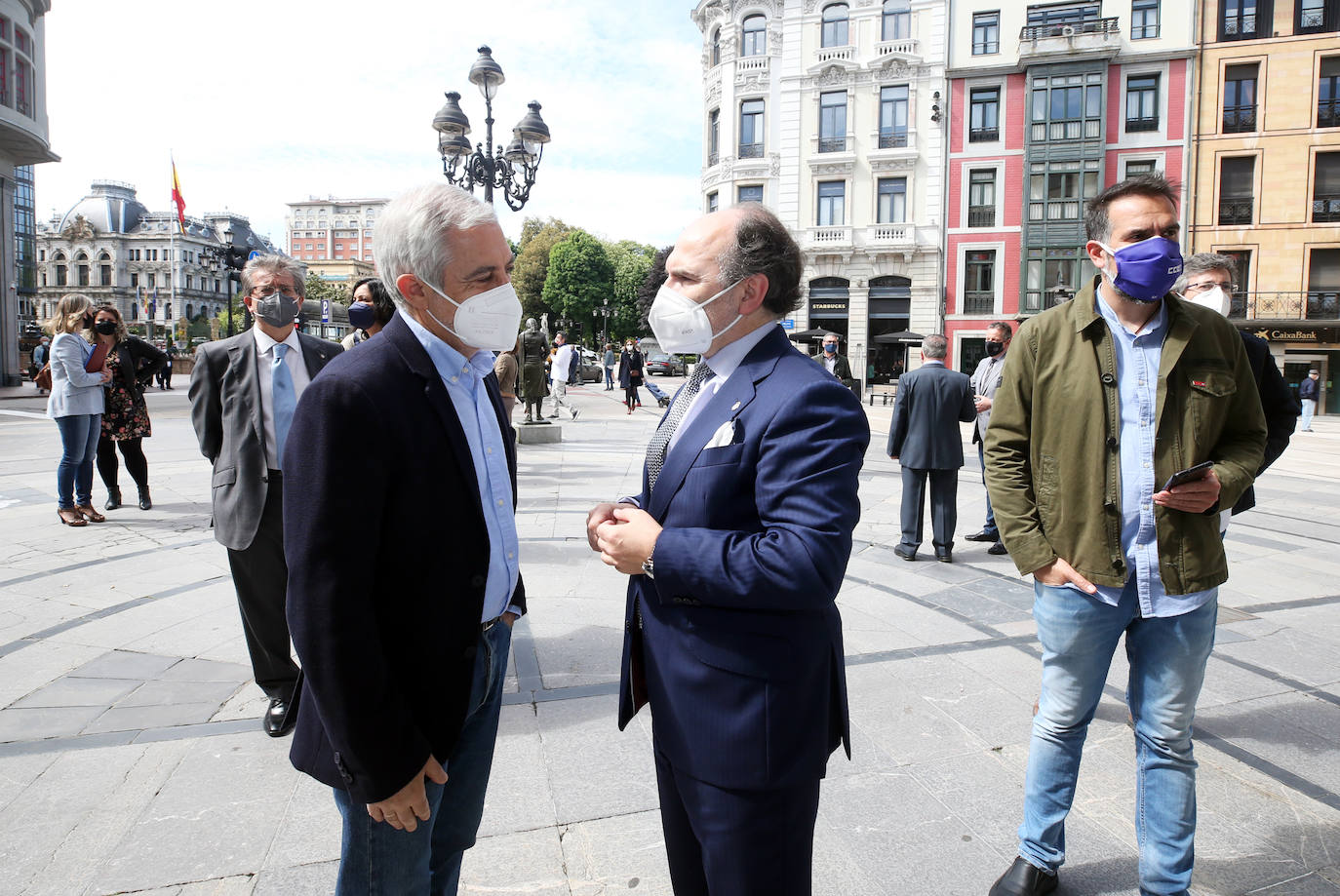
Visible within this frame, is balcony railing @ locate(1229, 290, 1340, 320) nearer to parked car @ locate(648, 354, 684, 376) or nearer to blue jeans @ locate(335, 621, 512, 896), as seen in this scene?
parked car @ locate(648, 354, 684, 376)

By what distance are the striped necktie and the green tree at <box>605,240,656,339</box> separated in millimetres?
50195

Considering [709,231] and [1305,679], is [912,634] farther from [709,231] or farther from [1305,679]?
[709,231]

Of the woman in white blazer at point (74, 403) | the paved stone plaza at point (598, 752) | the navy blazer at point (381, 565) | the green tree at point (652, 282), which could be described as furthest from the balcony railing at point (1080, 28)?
the navy blazer at point (381, 565)

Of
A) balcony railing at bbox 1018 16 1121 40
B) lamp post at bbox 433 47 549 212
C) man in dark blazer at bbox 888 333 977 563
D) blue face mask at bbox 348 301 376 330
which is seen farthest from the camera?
balcony railing at bbox 1018 16 1121 40

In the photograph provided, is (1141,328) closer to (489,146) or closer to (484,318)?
(484,318)

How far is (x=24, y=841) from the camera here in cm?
249

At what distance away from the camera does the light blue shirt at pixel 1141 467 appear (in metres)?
2.18

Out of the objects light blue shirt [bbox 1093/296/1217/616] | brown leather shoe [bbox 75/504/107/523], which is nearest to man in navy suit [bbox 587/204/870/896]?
light blue shirt [bbox 1093/296/1217/616]

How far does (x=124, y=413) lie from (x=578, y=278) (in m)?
47.2

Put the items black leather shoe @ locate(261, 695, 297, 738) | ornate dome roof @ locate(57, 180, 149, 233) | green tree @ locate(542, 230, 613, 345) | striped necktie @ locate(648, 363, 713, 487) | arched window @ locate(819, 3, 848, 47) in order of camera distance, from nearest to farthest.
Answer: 1. striped necktie @ locate(648, 363, 713, 487)
2. black leather shoe @ locate(261, 695, 297, 738)
3. arched window @ locate(819, 3, 848, 47)
4. green tree @ locate(542, 230, 613, 345)
5. ornate dome roof @ locate(57, 180, 149, 233)

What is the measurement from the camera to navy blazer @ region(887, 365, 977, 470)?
6395 millimetres

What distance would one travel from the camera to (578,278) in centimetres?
5362

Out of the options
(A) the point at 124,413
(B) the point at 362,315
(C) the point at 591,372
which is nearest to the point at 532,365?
(A) the point at 124,413

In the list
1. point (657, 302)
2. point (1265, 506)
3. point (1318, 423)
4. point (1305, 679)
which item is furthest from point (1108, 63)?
point (657, 302)
